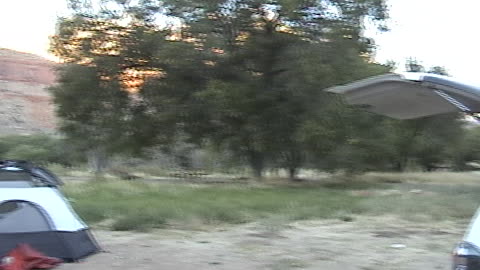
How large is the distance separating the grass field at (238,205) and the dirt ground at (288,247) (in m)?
0.76

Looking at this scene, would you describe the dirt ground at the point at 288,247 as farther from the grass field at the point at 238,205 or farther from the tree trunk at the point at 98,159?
the tree trunk at the point at 98,159

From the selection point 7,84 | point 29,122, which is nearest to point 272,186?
point 29,122

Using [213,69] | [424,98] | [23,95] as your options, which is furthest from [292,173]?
[23,95]

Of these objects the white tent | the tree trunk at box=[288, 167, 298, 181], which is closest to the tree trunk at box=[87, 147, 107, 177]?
the tree trunk at box=[288, 167, 298, 181]

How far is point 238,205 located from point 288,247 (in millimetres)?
5222

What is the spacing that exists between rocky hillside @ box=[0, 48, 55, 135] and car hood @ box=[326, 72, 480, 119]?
57157mm

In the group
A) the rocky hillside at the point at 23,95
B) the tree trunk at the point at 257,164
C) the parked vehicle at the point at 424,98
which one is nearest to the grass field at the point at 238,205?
the tree trunk at the point at 257,164

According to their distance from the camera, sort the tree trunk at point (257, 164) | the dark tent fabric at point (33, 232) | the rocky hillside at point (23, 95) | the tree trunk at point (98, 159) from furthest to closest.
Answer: the rocky hillside at point (23, 95) < the tree trunk at point (98, 159) < the tree trunk at point (257, 164) < the dark tent fabric at point (33, 232)

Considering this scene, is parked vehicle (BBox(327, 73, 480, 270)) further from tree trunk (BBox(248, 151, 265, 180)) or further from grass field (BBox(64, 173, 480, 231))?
tree trunk (BBox(248, 151, 265, 180))

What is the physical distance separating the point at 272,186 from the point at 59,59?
9.34 metres

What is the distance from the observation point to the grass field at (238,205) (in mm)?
13648

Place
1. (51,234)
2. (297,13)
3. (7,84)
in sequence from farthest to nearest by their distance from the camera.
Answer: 1. (7,84)
2. (297,13)
3. (51,234)

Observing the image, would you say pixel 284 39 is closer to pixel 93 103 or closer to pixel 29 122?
pixel 93 103

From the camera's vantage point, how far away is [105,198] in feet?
55.9
